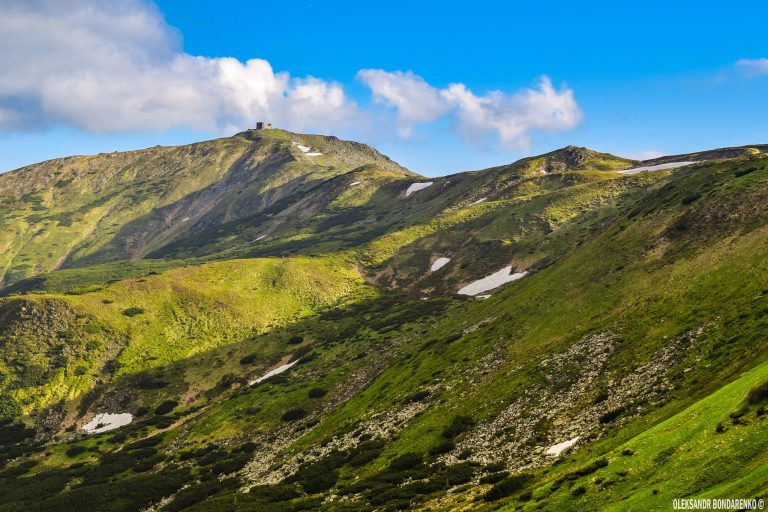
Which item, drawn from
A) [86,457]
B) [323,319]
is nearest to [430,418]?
[86,457]

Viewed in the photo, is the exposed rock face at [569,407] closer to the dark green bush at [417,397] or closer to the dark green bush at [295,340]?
the dark green bush at [417,397]

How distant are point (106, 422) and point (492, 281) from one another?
10190 centimetres

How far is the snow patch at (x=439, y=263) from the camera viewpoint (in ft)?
576

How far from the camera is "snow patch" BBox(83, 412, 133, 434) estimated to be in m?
106

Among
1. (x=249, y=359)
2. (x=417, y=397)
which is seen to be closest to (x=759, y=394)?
(x=417, y=397)

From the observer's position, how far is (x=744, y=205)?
74.3m

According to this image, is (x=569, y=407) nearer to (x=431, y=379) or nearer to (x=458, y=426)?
(x=458, y=426)

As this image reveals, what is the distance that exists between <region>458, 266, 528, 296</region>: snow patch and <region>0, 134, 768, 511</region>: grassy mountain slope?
14.8 feet

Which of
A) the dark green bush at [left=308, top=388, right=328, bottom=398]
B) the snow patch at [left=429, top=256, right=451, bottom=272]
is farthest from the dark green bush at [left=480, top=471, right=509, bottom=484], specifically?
the snow patch at [left=429, top=256, right=451, bottom=272]

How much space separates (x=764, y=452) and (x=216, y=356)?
4958 inches

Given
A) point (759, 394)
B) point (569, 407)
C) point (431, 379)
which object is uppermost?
point (759, 394)

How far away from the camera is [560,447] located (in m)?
40.9

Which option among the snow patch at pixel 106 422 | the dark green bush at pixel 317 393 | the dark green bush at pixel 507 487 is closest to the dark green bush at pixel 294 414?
the dark green bush at pixel 317 393

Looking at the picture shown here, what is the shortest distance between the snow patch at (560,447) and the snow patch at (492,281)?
101 metres
